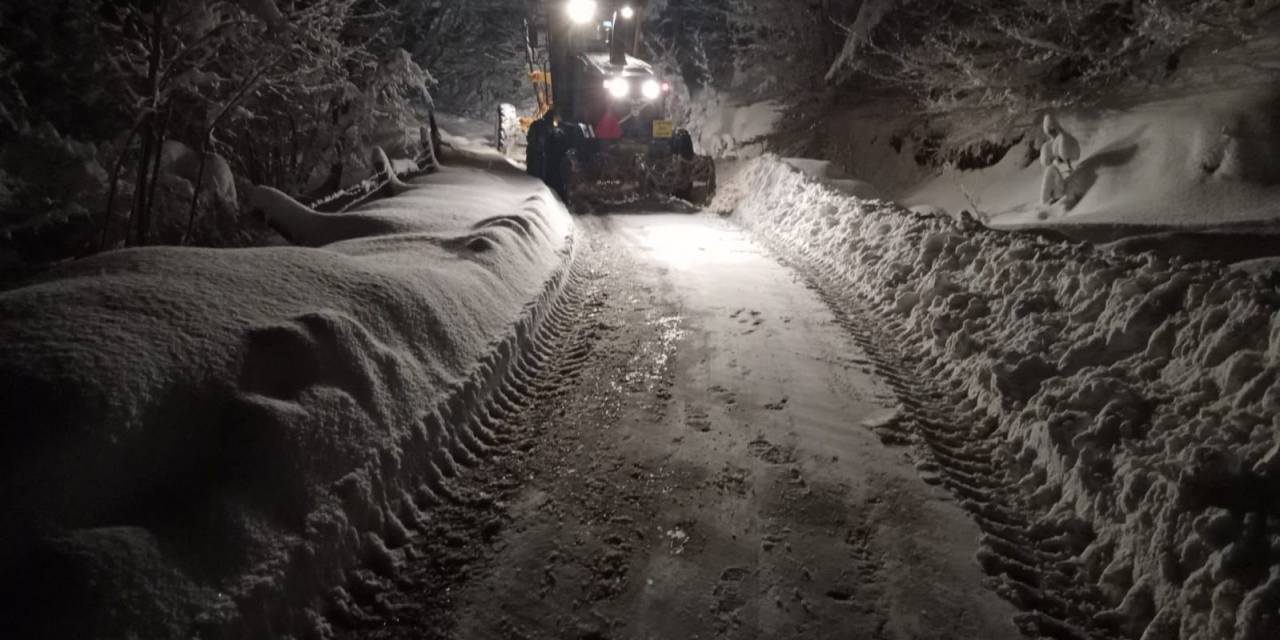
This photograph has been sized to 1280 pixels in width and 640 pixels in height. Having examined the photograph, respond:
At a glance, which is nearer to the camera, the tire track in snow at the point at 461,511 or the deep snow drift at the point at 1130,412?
the deep snow drift at the point at 1130,412

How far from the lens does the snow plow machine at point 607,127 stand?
12.7 m

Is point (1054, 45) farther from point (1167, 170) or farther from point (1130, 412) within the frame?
point (1130, 412)

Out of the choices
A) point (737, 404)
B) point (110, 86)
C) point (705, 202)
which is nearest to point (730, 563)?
point (737, 404)

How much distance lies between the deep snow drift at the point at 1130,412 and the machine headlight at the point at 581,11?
32.9 feet

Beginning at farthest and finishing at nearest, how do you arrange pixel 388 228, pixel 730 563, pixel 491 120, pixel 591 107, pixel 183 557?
1. pixel 491 120
2. pixel 591 107
3. pixel 388 228
4. pixel 730 563
5. pixel 183 557

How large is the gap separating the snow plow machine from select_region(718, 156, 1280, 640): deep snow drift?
26.3 feet

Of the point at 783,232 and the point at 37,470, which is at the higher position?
the point at 783,232

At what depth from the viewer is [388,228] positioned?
6641 mm

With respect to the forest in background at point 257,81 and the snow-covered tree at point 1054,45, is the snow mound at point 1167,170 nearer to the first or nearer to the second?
the snow-covered tree at point 1054,45

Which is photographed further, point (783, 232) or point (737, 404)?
point (783, 232)

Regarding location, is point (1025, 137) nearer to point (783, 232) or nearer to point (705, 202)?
point (783, 232)

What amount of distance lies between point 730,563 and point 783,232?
24.1 feet

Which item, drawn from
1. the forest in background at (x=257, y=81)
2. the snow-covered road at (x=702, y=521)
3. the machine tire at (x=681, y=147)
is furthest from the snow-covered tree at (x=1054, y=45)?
the snow-covered road at (x=702, y=521)

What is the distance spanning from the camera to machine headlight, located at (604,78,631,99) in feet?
42.8
